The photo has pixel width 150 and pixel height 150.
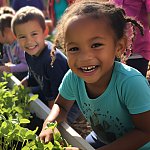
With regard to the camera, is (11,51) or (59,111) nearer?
(59,111)

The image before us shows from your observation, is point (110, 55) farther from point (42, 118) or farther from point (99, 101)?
point (42, 118)

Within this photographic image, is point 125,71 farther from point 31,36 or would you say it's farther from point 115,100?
point 31,36

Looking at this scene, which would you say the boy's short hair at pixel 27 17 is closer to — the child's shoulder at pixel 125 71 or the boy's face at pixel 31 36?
the boy's face at pixel 31 36

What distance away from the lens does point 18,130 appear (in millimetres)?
1723

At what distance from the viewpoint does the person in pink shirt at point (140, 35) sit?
252cm

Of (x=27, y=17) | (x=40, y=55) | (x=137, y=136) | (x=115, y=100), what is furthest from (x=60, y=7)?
(x=137, y=136)

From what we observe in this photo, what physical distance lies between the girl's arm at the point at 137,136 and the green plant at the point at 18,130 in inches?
11.9

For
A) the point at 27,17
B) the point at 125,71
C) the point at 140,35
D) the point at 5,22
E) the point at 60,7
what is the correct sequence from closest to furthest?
the point at 125,71 < the point at 140,35 < the point at 27,17 < the point at 5,22 < the point at 60,7

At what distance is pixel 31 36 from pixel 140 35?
876 millimetres

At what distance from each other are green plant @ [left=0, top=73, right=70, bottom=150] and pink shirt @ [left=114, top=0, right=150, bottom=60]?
0.93m

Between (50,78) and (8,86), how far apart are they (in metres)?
0.66

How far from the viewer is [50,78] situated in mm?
2551

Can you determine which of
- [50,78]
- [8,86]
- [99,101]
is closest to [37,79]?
[50,78]

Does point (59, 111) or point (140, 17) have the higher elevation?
point (140, 17)
